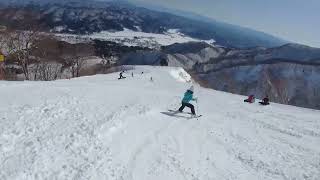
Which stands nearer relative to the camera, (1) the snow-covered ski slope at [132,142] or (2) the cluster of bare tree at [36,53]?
(1) the snow-covered ski slope at [132,142]

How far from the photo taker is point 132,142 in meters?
15.8

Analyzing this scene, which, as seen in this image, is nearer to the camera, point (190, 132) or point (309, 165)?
point (309, 165)

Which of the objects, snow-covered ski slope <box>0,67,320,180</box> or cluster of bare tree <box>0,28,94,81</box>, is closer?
snow-covered ski slope <box>0,67,320,180</box>

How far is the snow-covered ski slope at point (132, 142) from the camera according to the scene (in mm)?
12719

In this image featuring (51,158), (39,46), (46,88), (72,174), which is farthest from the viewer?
(39,46)

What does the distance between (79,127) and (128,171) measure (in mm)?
4264

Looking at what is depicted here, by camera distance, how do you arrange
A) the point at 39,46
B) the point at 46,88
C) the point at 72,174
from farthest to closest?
1. the point at 39,46
2. the point at 46,88
3. the point at 72,174

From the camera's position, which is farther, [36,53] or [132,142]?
[36,53]

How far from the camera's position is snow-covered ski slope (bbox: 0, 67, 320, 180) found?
12719 millimetres

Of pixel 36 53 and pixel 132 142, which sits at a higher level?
pixel 36 53

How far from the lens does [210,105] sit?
29.9 metres

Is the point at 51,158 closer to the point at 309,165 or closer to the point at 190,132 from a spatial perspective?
the point at 190,132

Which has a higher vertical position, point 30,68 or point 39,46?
point 39,46

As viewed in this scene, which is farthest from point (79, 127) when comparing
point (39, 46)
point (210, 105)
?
point (39, 46)
